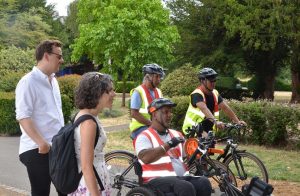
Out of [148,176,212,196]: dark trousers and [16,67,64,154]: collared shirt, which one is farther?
[148,176,212,196]: dark trousers

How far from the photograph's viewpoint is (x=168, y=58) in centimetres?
2684

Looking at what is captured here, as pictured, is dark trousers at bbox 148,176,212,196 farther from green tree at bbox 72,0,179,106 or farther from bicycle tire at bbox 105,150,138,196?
green tree at bbox 72,0,179,106

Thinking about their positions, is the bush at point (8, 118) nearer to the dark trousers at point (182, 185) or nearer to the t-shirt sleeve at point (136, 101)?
the t-shirt sleeve at point (136, 101)

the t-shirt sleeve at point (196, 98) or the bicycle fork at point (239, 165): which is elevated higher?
the t-shirt sleeve at point (196, 98)

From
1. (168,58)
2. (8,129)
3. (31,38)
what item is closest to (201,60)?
(168,58)

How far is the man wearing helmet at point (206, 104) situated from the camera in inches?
269

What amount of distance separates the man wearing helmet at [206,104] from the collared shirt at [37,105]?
9.10ft

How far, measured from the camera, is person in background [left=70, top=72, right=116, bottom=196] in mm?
3475

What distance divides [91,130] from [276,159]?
7.31 meters

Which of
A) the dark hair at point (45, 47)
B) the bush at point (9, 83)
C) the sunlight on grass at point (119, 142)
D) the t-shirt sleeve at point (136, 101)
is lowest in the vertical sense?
the sunlight on grass at point (119, 142)

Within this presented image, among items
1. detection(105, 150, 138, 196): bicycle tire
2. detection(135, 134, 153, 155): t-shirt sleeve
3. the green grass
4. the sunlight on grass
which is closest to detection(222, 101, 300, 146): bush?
the green grass

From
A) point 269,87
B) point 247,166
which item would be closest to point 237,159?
point 247,166

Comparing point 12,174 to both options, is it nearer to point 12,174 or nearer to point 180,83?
point 12,174

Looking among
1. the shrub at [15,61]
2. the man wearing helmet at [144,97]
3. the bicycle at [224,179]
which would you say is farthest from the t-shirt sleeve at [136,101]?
the shrub at [15,61]
